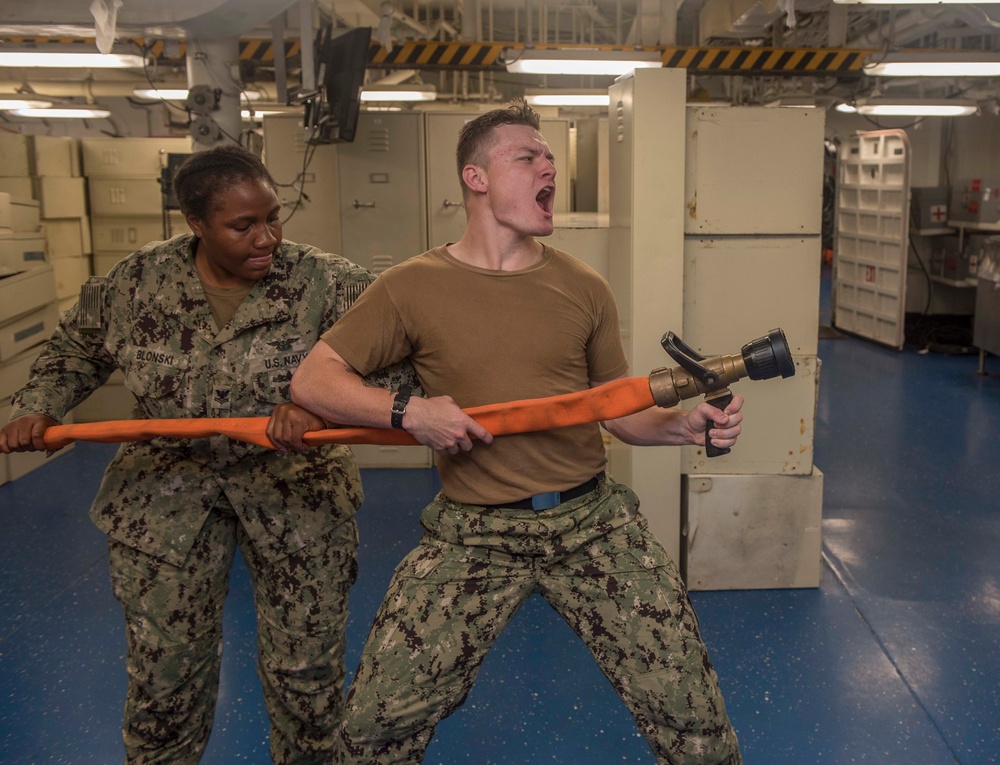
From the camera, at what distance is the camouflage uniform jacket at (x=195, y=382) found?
2.33m

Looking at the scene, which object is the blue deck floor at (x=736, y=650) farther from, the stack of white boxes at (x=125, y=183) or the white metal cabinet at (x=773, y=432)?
the stack of white boxes at (x=125, y=183)

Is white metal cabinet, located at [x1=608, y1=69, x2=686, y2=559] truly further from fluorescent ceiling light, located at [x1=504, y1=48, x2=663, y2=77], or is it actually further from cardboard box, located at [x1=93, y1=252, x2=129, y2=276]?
cardboard box, located at [x1=93, y1=252, x2=129, y2=276]

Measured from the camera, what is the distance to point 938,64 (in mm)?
7293

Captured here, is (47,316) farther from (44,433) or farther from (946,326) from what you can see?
(946,326)

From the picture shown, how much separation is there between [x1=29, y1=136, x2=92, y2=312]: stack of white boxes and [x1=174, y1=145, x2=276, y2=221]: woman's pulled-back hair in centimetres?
546

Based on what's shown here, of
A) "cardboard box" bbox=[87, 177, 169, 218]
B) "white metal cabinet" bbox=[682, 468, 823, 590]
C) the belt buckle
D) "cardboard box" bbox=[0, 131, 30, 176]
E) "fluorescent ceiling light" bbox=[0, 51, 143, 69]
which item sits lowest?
"white metal cabinet" bbox=[682, 468, 823, 590]

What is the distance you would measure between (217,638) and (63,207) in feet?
19.7

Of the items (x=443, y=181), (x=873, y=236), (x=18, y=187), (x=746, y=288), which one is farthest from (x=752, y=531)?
(x=873, y=236)

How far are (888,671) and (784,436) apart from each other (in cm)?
108

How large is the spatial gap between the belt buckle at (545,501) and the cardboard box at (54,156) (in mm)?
6448

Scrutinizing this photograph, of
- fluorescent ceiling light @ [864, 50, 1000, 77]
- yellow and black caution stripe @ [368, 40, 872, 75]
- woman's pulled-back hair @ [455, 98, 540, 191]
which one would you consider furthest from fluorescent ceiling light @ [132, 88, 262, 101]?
woman's pulled-back hair @ [455, 98, 540, 191]

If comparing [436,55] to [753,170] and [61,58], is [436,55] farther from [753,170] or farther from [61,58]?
[753,170]

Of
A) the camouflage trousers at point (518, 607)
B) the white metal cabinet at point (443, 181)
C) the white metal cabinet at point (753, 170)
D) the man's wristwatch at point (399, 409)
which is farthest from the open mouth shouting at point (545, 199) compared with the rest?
the white metal cabinet at point (443, 181)

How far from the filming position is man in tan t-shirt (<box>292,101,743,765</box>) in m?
1.99
